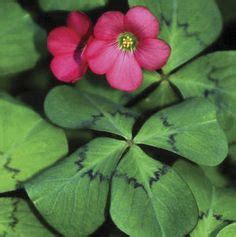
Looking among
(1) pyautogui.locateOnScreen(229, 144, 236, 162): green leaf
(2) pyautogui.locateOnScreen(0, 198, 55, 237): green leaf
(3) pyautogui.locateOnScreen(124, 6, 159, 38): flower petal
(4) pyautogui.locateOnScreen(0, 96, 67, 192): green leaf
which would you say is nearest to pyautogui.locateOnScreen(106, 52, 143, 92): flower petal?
(3) pyautogui.locateOnScreen(124, 6, 159, 38): flower petal

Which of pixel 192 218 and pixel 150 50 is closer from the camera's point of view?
pixel 192 218

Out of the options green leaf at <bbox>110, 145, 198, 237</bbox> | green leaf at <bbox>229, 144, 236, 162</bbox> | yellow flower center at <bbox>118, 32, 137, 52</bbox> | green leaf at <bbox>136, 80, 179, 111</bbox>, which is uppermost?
yellow flower center at <bbox>118, 32, 137, 52</bbox>

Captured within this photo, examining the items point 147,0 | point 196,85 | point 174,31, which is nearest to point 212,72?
point 196,85

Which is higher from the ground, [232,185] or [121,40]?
[121,40]

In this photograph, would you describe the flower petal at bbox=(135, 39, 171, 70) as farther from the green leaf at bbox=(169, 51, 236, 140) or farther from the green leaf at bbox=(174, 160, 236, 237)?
the green leaf at bbox=(174, 160, 236, 237)

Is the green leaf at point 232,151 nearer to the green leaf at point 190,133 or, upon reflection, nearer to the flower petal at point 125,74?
the green leaf at point 190,133

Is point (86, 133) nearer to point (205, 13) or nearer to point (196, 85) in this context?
point (196, 85)
